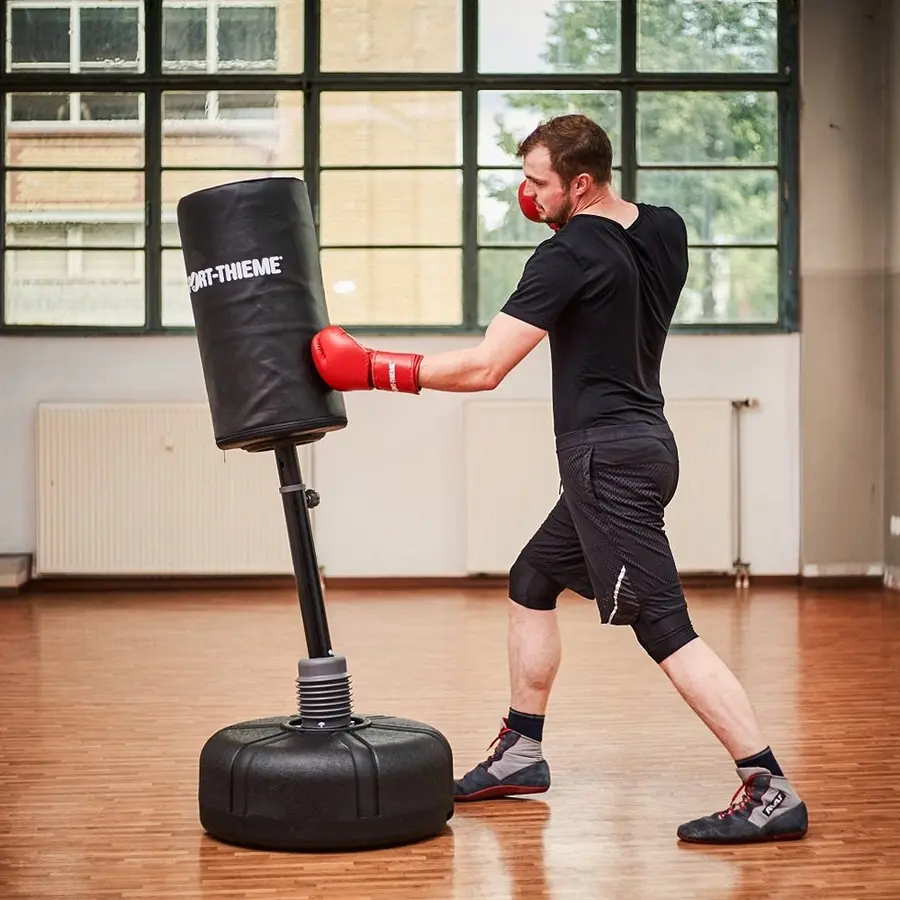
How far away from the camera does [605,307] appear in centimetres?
289

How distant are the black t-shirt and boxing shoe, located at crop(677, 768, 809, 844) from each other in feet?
2.36

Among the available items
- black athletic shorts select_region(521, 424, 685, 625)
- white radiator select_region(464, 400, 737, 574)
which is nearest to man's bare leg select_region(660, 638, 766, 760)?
black athletic shorts select_region(521, 424, 685, 625)

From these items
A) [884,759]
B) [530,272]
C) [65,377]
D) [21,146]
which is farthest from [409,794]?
[21,146]

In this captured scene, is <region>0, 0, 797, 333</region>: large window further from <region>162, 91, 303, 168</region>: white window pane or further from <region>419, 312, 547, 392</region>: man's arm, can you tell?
<region>419, 312, 547, 392</region>: man's arm

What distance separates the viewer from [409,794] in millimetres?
2801

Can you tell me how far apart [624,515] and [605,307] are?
0.40 meters

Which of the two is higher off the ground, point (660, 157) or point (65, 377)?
point (660, 157)

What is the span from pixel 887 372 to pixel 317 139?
116 inches

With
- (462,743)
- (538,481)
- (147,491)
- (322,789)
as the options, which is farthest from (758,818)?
(147,491)

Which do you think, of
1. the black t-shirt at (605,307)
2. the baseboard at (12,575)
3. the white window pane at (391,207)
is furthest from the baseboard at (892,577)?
the black t-shirt at (605,307)

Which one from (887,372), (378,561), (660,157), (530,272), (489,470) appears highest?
(660,157)

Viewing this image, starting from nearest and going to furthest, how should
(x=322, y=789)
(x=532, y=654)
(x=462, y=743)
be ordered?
1. (x=322, y=789)
2. (x=532, y=654)
3. (x=462, y=743)

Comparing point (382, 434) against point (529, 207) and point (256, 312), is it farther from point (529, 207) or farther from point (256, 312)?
point (256, 312)

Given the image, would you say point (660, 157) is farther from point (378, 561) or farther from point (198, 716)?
point (198, 716)
